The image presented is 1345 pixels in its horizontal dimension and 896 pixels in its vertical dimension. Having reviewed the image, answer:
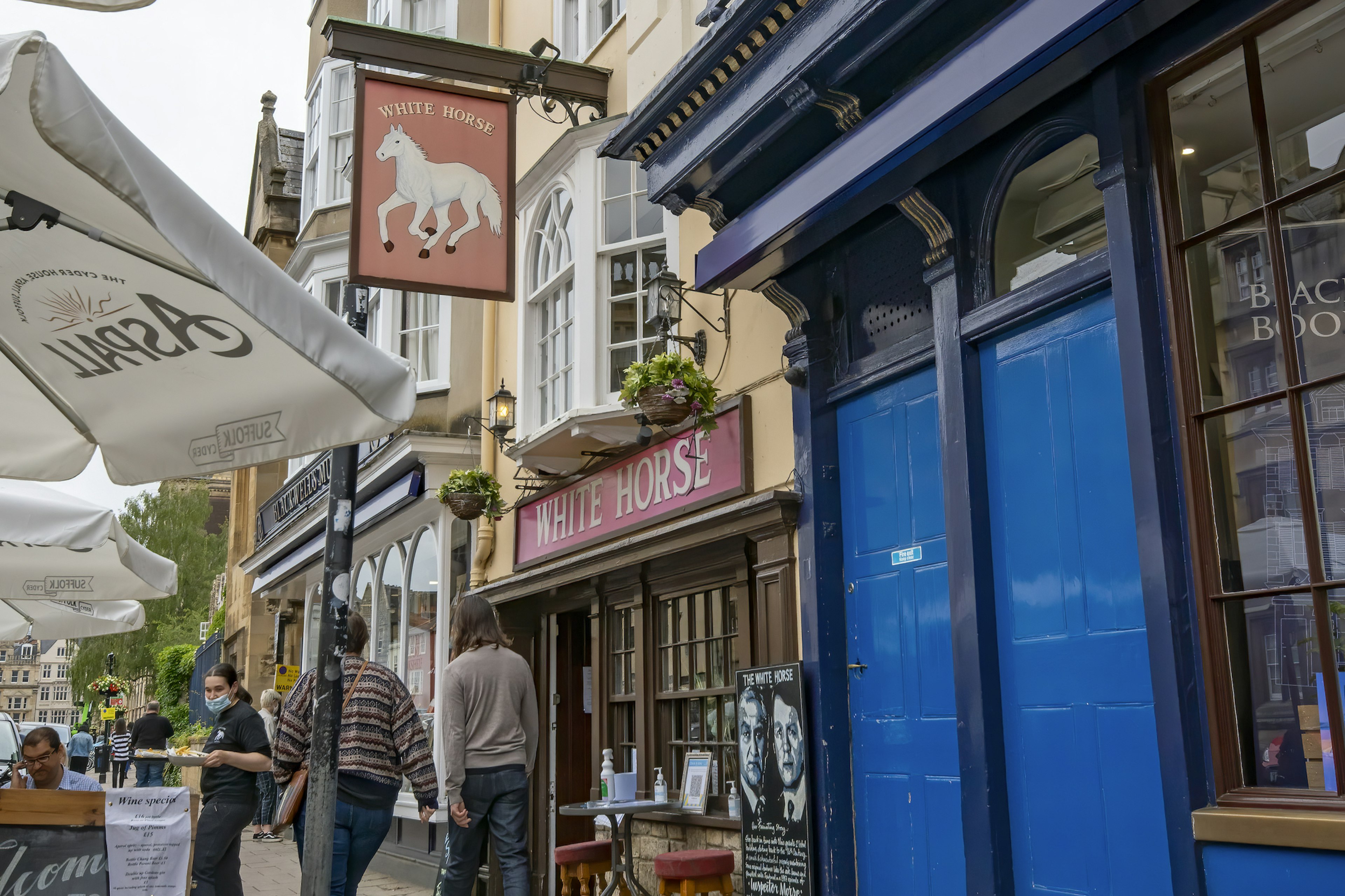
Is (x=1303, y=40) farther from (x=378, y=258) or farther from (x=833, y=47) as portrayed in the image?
(x=378, y=258)

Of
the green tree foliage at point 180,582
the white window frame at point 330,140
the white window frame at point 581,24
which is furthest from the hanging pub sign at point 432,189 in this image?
the green tree foliage at point 180,582

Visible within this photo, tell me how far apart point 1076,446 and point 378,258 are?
4820 millimetres

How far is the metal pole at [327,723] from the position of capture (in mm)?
5359

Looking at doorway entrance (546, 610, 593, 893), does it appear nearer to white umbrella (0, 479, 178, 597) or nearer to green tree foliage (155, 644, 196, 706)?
white umbrella (0, 479, 178, 597)

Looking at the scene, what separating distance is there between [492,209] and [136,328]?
458 cm

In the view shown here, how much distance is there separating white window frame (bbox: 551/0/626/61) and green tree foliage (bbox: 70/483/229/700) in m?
36.8

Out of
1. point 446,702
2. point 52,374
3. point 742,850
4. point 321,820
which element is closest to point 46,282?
point 52,374

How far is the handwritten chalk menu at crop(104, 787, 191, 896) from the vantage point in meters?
5.43

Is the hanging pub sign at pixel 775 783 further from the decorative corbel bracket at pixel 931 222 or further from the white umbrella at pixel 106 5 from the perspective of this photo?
the white umbrella at pixel 106 5

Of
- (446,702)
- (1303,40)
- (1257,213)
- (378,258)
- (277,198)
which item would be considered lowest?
(446,702)

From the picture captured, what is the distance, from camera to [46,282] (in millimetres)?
4004

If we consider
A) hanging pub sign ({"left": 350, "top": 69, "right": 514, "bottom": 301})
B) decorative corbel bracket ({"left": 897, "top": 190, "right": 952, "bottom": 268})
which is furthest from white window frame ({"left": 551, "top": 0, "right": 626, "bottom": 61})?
decorative corbel bracket ({"left": 897, "top": 190, "right": 952, "bottom": 268})

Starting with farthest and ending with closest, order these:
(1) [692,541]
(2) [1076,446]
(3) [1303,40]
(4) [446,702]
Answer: (1) [692,541] → (4) [446,702] → (2) [1076,446] → (3) [1303,40]

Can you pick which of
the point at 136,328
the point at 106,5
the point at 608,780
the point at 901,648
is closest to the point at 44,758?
the point at 608,780
